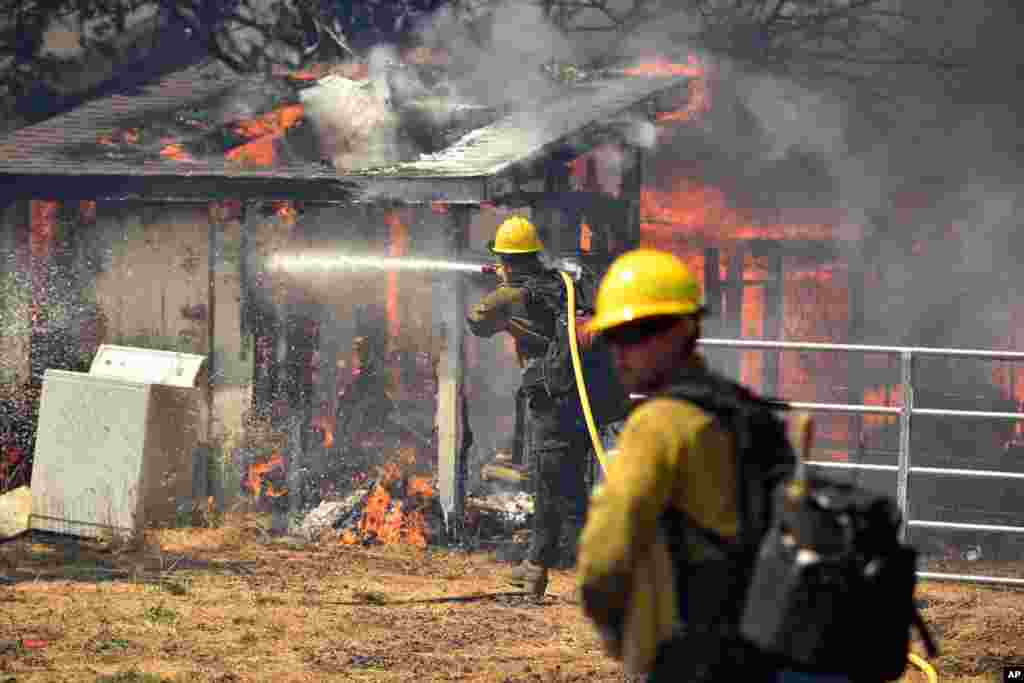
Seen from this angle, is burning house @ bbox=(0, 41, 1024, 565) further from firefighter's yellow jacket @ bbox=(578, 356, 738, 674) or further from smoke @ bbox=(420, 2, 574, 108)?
firefighter's yellow jacket @ bbox=(578, 356, 738, 674)

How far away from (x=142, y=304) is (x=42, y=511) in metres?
1.91

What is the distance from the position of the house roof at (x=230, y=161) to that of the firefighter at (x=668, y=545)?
24.6 feet

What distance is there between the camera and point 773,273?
653 inches

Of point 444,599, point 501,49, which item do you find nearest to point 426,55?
point 501,49

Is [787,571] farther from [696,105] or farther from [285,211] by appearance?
[696,105]

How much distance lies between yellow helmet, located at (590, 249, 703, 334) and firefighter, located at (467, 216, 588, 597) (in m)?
5.79

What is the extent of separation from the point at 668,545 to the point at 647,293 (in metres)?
0.58

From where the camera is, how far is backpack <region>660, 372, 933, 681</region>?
302 centimetres

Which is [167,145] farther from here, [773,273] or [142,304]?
[773,273]

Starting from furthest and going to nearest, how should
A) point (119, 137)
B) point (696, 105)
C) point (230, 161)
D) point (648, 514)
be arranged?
1. point (696, 105)
2. point (119, 137)
3. point (230, 161)
4. point (648, 514)

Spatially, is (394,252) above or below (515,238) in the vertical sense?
below

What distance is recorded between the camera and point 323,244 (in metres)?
12.0

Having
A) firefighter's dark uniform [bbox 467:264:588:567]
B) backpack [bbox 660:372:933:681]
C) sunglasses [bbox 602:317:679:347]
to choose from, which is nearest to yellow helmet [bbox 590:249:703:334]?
sunglasses [bbox 602:317:679:347]

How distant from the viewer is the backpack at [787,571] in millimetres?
3016
